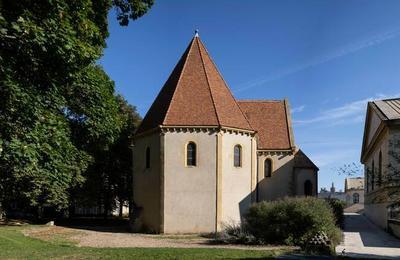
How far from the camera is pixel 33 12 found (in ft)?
26.5

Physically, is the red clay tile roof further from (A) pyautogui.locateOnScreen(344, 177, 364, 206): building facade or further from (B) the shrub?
(A) pyautogui.locateOnScreen(344, 177, 364, 206): building facade

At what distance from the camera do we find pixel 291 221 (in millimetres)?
21297

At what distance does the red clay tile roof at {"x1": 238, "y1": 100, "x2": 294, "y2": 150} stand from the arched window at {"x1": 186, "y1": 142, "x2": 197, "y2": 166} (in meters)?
8.38

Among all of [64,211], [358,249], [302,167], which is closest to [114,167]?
[64,211]

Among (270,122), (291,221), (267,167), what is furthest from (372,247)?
(270,122)

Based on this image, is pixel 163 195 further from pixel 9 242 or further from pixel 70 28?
pixel 70 28

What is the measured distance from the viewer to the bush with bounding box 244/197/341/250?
803 inches

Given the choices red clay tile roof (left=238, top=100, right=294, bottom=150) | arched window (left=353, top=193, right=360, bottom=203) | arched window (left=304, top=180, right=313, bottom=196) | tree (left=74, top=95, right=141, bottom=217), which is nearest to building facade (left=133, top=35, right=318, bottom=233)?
red clay tile roof (left=238, top=100, right=294, bottom=150)

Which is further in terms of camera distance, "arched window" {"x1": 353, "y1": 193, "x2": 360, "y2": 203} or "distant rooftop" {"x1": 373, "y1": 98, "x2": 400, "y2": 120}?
"arched window" {"x1": 353, "y1": 193, "x2": 360, "y2": 203}

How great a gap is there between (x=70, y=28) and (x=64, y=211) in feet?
142

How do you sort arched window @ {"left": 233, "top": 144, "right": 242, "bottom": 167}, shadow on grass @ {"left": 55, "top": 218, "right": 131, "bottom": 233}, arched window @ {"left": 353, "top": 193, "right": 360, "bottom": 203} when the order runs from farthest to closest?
arched window @ {"left": 353, "top": 193, "right": 360, "bottom": 203} → shadow on grass @ {"left": 55, "top": 218, "right": 131, "bottom": 233} → arched window @ {"left": 233, "top": 144, "right": 242, "bottom": 167}

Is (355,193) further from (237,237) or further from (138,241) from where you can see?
(138,241)

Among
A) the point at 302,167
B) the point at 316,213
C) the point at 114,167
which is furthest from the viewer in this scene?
the point at 114,167

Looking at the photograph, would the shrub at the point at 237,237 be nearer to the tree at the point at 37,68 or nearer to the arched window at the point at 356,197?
the tree at the point at 37,68
